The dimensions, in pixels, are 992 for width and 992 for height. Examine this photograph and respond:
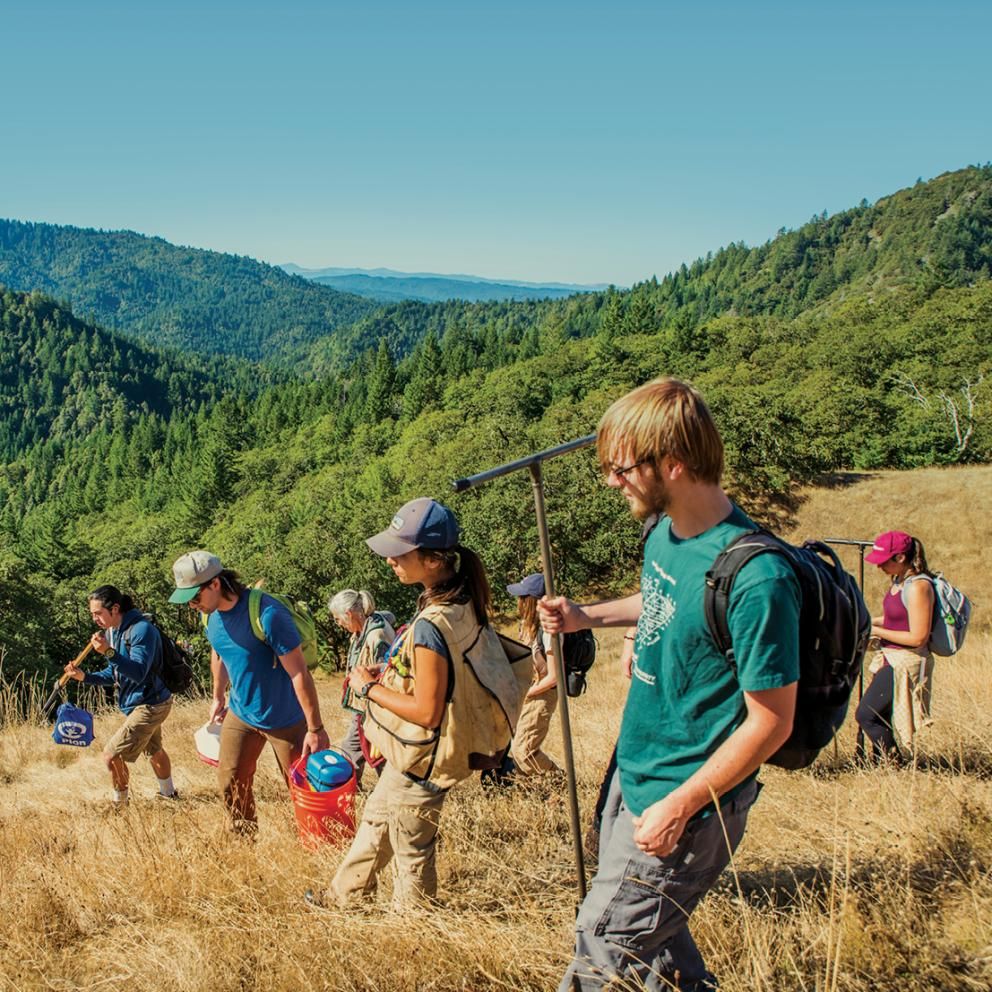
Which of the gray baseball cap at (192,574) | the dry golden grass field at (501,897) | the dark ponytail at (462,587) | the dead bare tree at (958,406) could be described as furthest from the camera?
the dead bare tree at (958,406)

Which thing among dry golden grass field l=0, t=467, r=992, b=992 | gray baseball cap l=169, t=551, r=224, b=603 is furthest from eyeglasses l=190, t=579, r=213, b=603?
dry golden grass field l=0, t=467, r=992, b=992

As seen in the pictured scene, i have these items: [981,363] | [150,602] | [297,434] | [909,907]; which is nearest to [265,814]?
[909,907]

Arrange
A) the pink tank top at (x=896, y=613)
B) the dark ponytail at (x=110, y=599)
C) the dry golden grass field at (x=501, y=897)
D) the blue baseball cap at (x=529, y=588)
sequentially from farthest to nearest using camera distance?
the dark ponytail at (x=110, y=599) → the blue baseball cap at (x=529, y=588) → the pink tank top at (x=896, y=613) → the dry golden grass field at (x=501, y=897)

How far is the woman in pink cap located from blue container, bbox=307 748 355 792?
3003 mm

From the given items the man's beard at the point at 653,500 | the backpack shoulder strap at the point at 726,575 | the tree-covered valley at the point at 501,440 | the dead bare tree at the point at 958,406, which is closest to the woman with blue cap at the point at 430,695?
the man's beard at the point at 653,500

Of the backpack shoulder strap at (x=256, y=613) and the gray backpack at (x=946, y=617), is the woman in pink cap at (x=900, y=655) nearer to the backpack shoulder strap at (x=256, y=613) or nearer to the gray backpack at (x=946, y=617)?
the gray backpack at (x=946, y=617)

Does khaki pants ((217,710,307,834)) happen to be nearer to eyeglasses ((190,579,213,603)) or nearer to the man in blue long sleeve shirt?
eyeglasses ((190,579,213,603))

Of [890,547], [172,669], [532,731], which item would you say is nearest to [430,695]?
[532,731]

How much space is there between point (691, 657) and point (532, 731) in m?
3.66

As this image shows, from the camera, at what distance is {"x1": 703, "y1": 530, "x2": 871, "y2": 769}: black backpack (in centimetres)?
180

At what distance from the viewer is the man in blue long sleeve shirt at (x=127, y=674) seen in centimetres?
532

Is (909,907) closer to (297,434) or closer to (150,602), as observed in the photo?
(150,602)

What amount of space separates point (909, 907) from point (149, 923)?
2.91 m

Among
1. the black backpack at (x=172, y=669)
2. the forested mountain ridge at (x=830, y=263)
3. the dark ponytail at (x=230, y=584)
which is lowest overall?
the black backpack at (x=172, y=669)
